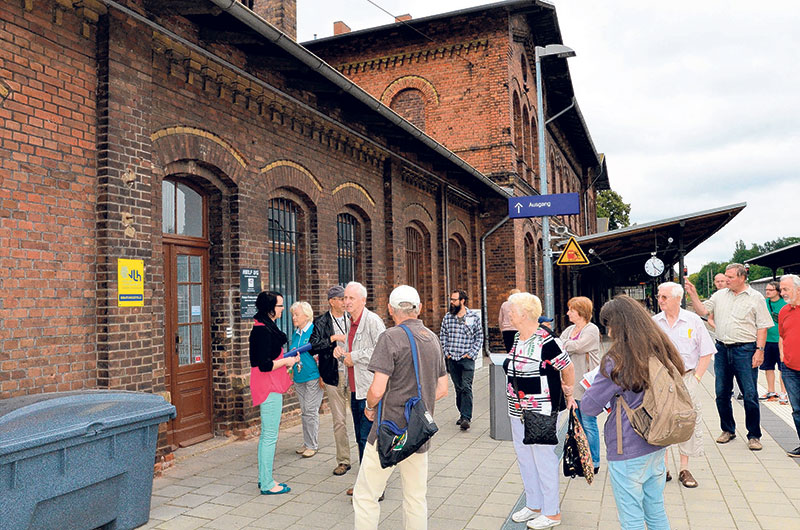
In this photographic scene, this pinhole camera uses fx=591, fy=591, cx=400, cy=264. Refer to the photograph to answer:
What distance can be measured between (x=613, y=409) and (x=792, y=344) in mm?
3868

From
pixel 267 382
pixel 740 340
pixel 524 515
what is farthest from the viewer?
pixel 740 340

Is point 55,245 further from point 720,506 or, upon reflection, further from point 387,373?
point 720,506

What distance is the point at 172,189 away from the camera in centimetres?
665

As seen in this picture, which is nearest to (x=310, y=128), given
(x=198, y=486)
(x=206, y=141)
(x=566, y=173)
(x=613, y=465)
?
(x=206, y=141)

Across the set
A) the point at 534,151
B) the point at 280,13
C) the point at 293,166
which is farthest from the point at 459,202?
the point at 293,166

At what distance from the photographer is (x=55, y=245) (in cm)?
495

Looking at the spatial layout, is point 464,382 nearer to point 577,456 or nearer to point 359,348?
point 359,348

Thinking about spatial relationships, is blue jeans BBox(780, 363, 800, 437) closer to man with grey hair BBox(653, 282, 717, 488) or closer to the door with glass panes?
man with grey hair BBox(653, 282, 717, 488)

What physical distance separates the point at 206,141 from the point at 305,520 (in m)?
4.21

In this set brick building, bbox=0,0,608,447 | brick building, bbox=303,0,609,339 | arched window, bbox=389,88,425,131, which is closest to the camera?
brick building, bbox=0,0,608,447

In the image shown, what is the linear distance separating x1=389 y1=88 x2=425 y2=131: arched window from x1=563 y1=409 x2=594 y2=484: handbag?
48.4 ft

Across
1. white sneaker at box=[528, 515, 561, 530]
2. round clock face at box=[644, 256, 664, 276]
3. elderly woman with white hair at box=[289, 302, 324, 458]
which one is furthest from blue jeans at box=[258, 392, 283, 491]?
round clock face at box=[644, 256, 664, 276]

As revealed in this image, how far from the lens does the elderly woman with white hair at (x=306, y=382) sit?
646cm

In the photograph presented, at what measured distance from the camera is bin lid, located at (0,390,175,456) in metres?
3.38
